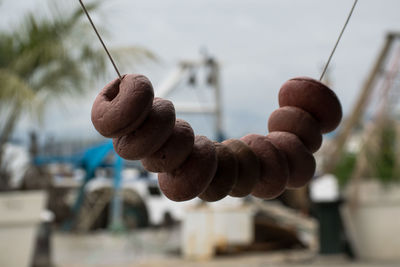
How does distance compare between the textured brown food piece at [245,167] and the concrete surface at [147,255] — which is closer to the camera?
the textured brown food piece at [245,167]

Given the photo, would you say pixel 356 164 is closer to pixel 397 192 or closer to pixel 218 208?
pixel 397 192

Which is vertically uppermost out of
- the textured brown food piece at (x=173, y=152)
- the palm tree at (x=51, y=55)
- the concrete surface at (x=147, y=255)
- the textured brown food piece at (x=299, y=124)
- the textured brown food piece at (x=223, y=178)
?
the palm tree at (x=51, y=55)

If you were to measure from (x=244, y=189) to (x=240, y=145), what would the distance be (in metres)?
0.04

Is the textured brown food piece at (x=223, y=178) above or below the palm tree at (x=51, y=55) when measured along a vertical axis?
below

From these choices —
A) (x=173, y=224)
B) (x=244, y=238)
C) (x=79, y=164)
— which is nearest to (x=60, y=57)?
(x=79, y=164)

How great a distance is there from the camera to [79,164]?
2584 millimetres

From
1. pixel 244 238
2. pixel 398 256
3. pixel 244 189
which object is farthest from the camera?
pixel 244 238

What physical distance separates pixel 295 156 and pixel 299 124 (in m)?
0.03

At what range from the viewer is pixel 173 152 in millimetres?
440

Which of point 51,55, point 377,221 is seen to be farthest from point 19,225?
point 377,221

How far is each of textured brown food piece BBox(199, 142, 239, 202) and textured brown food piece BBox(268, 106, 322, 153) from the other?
0.09m

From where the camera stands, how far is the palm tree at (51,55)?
10.8ft

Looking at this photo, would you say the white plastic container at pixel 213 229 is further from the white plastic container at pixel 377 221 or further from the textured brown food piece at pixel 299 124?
the textured brown food piece at pixel 299 124

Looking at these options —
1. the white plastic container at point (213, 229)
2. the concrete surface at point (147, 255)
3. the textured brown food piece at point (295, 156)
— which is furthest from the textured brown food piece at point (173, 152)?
the white plastic container at point (213, 229)
